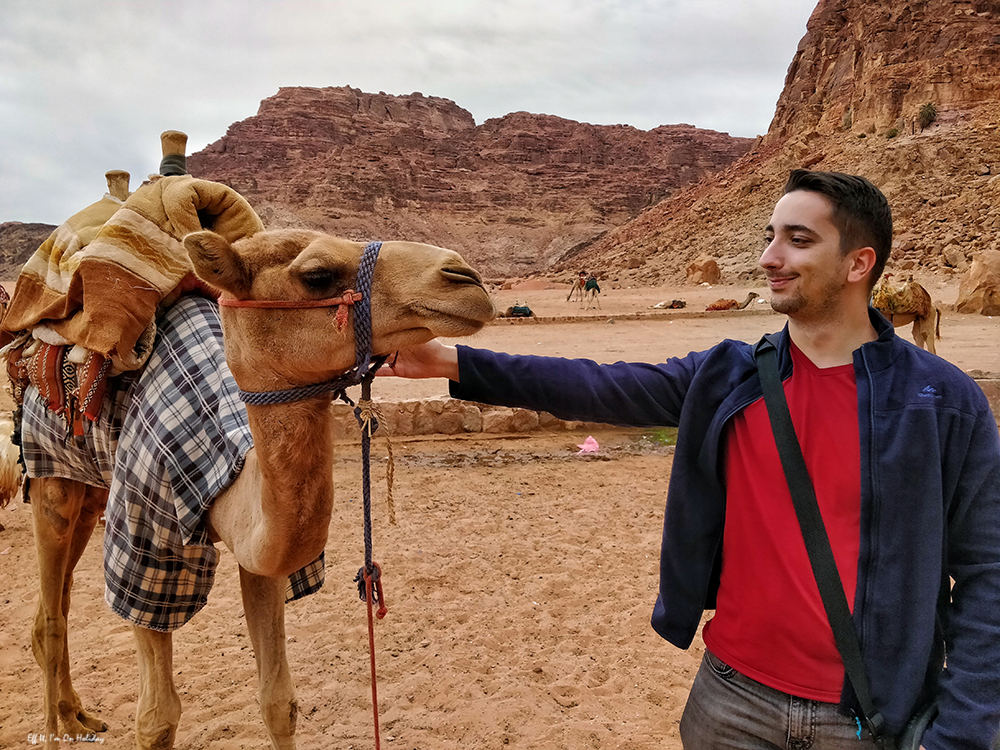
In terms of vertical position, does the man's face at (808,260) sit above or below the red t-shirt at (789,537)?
above

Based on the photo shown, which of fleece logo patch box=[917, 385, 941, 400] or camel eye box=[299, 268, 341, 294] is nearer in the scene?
fleece logo patch box=[917, 385, 941, 400]

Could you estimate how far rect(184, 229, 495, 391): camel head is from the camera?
1901mm

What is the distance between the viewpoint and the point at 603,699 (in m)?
3.76

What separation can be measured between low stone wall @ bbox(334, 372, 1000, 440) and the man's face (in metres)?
7.16

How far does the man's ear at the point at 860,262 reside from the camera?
1762 millimetres

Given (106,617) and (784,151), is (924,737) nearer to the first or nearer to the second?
(106,617)

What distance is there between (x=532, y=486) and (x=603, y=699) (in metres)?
3.48

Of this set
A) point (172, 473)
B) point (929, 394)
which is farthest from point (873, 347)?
point (172, 473)

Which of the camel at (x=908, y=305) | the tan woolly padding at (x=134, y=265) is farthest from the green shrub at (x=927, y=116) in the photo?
the tan woolly padding at (x=134, y=265)

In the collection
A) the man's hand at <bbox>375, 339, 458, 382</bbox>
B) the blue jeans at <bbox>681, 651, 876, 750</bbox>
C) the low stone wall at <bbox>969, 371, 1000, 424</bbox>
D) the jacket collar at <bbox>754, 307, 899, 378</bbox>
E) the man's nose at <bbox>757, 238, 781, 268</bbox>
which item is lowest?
the low stone wall at <bbox>969, 371, 1000, 424</bbox>

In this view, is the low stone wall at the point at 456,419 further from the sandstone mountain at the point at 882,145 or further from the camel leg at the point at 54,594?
the sandstone mountain at the point at 882,145

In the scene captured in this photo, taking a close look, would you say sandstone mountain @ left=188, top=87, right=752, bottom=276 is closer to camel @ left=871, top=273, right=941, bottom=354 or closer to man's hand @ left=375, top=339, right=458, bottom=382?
camel @ left=871, top=273, right=941, bottom=354

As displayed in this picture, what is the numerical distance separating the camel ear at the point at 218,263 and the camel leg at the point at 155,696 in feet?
5.29

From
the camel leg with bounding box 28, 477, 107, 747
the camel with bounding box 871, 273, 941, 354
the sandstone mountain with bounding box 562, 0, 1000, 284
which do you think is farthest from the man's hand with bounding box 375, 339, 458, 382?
the sandstone mountain with bounding box 562, 0, 1000, 284
